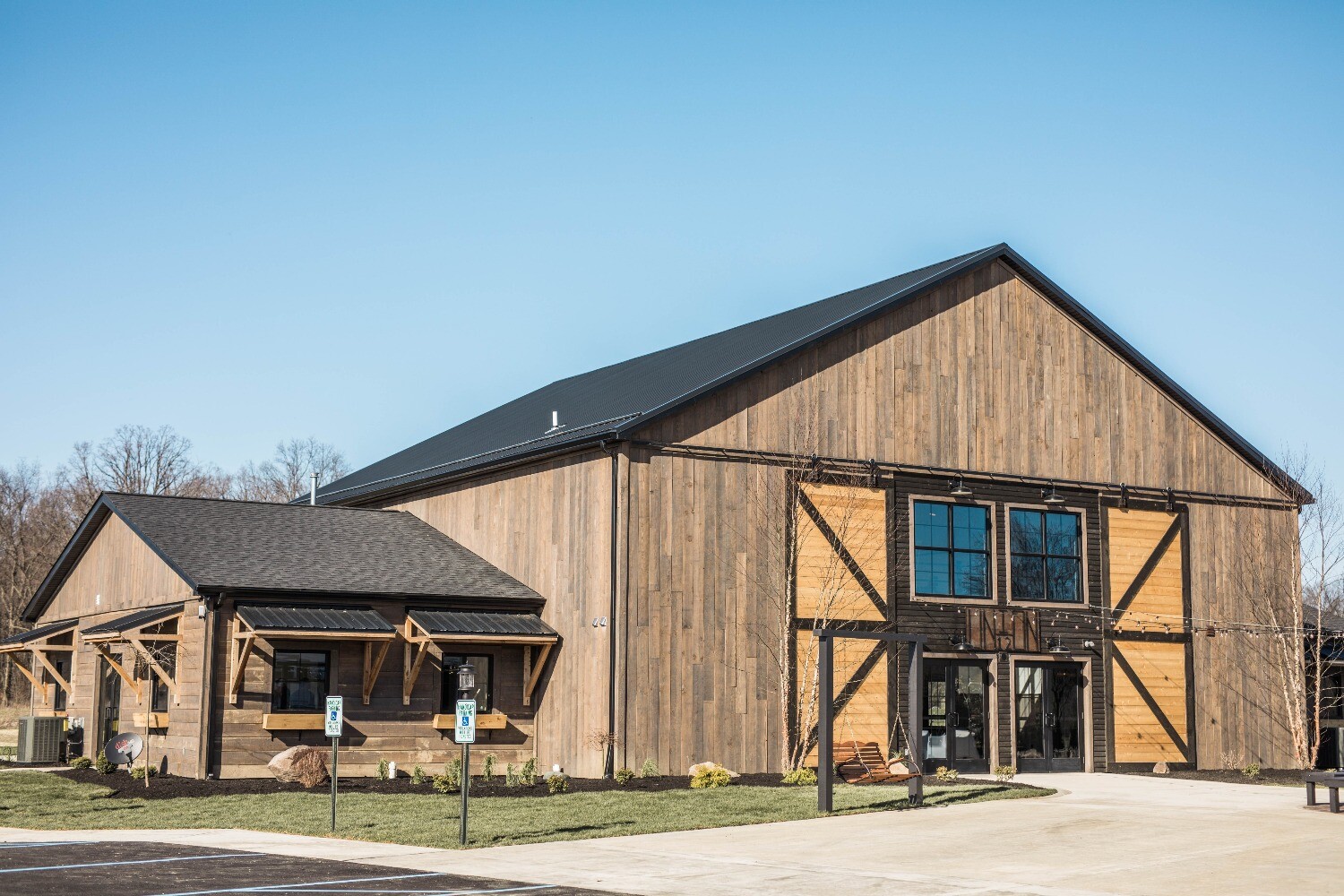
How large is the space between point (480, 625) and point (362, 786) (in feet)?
11.8

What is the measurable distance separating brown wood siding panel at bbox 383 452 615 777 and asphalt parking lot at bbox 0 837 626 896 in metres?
9.71

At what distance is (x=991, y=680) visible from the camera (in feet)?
91.5

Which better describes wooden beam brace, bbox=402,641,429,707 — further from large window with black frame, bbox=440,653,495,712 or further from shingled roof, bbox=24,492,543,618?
shingled roof, bbox=24,492,543,618

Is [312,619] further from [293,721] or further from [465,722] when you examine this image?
[465,722]

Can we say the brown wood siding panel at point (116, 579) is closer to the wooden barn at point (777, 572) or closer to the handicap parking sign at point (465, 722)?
the wooden barn at point (777, 572)

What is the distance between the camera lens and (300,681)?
79.9 feet

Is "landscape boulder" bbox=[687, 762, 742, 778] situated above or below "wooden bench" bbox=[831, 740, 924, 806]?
below

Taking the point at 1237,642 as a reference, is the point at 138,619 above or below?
above

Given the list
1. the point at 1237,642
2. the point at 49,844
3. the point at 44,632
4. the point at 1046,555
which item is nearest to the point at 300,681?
the point at 49,844

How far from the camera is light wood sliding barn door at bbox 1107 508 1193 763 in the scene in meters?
29.3

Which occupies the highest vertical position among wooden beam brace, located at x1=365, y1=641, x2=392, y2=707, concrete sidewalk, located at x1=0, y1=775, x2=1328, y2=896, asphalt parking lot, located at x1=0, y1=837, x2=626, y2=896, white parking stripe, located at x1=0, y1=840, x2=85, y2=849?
wooden beam brace, located at x1=365, y1=641, x2=392, y2=707

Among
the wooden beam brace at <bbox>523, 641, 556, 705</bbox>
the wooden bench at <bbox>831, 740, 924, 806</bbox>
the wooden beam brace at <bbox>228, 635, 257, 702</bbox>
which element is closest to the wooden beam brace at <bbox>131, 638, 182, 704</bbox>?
the wooden beam brace at <bbox>228, 635, 257, 702</bbox>

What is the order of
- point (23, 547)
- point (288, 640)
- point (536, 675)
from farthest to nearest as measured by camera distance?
point (23, 547) < point (536, 675) < point (288, 640)

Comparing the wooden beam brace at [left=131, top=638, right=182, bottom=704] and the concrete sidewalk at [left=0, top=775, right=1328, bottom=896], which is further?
the wooden beam brace at [left=131, top=638, right=182, bottom=704]
